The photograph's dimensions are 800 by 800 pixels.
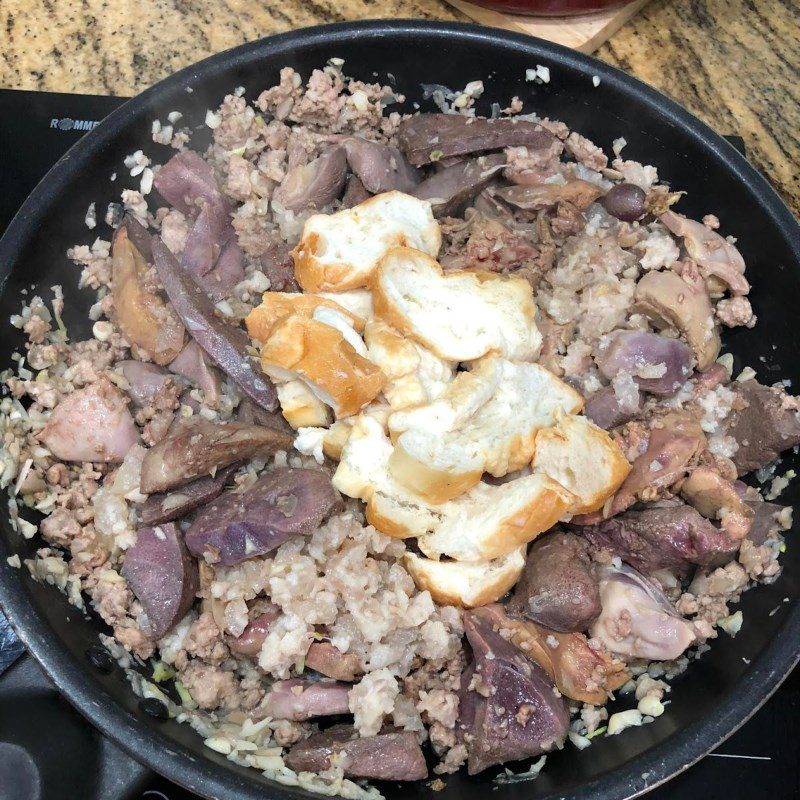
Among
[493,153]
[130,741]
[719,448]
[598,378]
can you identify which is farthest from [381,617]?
[493,153]

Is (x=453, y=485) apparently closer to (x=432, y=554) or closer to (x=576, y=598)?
(x=432, y=554)

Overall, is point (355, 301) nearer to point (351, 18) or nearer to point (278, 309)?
point (278, 309)

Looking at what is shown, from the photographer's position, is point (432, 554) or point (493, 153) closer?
point (432, 554)

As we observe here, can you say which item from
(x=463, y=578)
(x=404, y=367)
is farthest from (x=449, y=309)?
(x=463, y=578)

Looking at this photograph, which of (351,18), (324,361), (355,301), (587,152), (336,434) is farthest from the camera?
(351,18)

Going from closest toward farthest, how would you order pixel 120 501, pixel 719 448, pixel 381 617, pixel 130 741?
pixel 130 741 → pixel 381 617 → pixel 120 501 → pixel 719 448

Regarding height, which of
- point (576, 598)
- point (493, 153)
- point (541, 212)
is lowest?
point (576, 598)

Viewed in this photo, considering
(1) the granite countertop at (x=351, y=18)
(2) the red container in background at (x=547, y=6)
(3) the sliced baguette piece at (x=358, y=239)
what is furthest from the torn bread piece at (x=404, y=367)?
(1) the granite countertop at (x=351, y=18)
